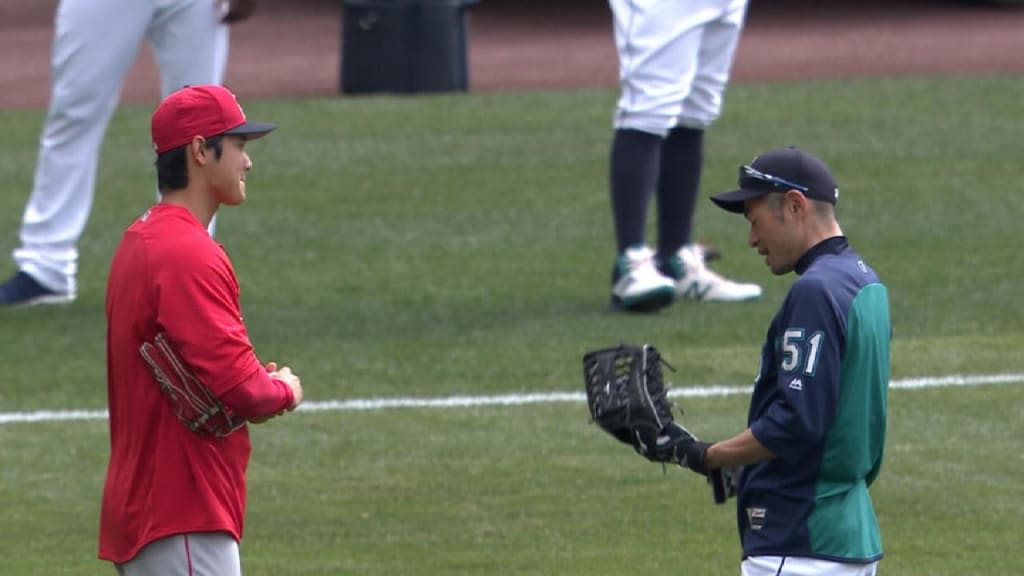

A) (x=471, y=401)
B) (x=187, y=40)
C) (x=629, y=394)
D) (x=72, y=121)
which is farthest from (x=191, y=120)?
(x=72, y=121)

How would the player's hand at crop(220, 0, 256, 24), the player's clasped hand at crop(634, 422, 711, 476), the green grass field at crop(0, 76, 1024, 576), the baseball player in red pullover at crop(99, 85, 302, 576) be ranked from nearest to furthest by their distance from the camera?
the baseball player in red pullover at crop(99, 85, 302, 576) → the player's clasped hand at crop(634, 422, 711, 476) → the green grass field at crop(0, 76, 1024, 576) → the player's hand at crop(220, 0, 256, 24)

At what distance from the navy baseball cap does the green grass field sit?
1.67 metres

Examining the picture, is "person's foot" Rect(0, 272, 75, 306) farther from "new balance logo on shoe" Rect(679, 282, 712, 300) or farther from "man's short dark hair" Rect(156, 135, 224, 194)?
"man's short dark hair" Rect(156, 135, 224, 194)

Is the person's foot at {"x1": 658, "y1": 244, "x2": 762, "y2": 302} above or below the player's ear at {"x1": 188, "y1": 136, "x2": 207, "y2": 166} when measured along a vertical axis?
below

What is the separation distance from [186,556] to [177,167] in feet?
2.55

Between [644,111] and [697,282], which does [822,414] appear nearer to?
[644,111]

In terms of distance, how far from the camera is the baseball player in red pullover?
4082mm

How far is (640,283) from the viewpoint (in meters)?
8.34

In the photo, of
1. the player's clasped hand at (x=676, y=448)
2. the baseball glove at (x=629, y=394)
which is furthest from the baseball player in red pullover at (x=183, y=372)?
the player's clasped hand at (x=676, y=448)

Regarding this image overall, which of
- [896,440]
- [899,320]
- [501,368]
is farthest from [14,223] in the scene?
[896,440]

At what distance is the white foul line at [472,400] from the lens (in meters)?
7.33

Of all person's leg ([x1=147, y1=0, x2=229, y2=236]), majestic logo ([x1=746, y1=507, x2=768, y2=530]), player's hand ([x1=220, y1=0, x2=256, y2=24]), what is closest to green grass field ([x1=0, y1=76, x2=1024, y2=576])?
person's leg ([x1=147, y1=0, x2=229, y2=236])

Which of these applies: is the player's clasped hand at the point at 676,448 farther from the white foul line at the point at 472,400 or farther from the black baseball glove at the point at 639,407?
the white foul line at the point at 472,400

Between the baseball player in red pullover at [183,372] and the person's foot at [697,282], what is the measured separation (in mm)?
4675
